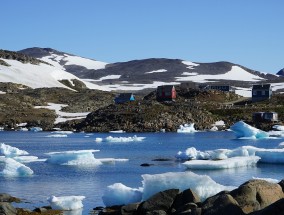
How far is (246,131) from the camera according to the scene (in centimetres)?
8412

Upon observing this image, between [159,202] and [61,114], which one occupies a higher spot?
[61,114]

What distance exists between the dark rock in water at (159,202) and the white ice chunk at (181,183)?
1.50 meters

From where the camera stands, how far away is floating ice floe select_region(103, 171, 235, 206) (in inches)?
1075

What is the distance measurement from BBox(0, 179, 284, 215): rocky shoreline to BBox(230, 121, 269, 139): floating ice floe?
56046 millimetres

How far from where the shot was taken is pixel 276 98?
13400 centimetres

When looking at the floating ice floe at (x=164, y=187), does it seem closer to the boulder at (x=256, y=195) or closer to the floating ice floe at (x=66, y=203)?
the floating ice floe at (x=66, y=203)

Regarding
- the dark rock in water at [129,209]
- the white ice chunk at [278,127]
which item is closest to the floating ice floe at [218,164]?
the dark rock in water at [129,209]

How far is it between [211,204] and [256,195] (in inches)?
71.7

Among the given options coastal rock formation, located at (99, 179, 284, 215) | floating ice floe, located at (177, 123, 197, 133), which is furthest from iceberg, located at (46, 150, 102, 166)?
floating ice floe, located at (177, 123, 197, 133)

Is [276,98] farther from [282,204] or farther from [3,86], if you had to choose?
[282,204]

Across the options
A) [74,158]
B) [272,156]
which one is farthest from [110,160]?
[272,156]

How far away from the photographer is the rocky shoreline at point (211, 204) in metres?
21.4

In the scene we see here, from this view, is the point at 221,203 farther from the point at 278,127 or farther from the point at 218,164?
the point at 278,127

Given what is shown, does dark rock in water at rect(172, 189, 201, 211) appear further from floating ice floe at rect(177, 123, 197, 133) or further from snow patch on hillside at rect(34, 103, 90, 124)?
snow patch on hillside at rect(34, 103, 90, 124)
